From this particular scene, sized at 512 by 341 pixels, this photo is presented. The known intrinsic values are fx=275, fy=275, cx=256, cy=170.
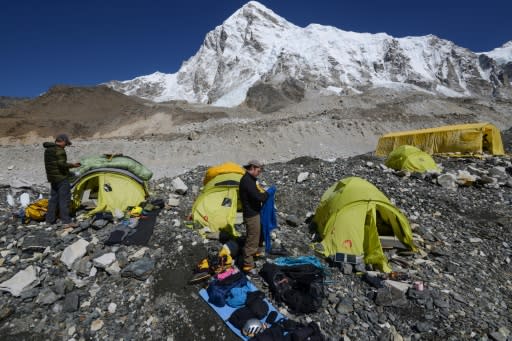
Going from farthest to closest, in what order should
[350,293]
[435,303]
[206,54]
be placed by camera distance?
1. [206,54]
2. [350,293]
3. [435,303]

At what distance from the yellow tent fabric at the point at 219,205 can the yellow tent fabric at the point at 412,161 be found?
748 cm

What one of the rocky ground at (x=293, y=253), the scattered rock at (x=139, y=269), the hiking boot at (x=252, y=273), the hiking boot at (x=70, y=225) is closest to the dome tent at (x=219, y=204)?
the rocky ground at (x=293, y=253)

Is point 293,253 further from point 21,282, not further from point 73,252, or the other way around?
point 21,282

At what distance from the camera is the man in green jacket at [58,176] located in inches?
239

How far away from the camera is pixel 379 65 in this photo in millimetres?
96125

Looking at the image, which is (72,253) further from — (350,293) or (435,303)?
(435,303)

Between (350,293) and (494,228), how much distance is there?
4.92 metres

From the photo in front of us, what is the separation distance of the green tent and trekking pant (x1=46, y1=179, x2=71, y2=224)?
571cm

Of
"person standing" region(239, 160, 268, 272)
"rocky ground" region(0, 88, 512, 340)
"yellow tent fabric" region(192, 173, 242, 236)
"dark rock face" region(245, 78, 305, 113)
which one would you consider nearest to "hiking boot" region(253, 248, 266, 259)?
"person standing" region(239, 160, 268, 272)

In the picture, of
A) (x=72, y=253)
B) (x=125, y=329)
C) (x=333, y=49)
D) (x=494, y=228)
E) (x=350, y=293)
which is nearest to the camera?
(x=125, y=329)

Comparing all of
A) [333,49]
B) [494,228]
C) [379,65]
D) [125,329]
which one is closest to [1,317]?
[125,329]

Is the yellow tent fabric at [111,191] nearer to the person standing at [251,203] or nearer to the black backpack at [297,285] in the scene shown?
the person standing at [251,203]

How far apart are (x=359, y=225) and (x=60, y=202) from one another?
656 centimetres

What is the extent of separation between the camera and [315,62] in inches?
3442
